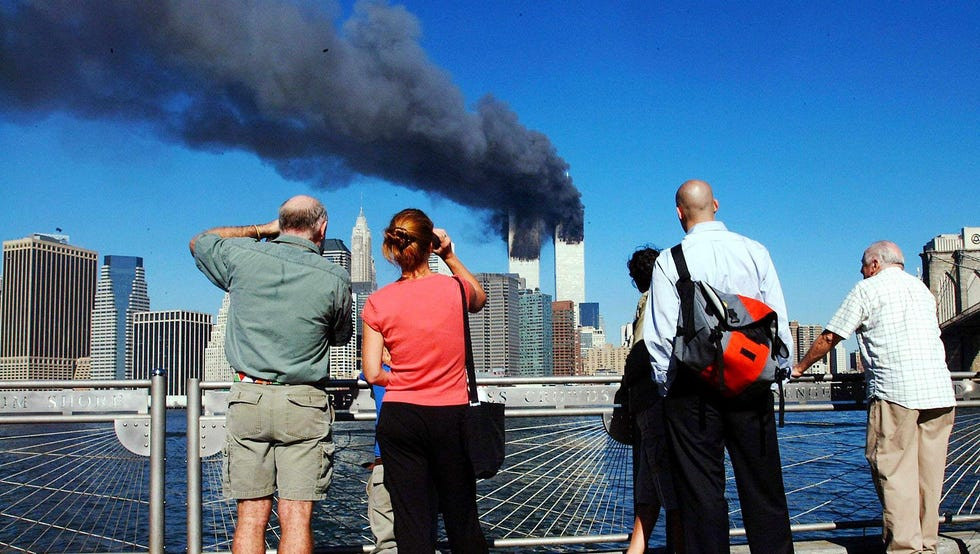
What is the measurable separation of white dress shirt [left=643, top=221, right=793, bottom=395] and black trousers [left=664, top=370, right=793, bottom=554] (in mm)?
122

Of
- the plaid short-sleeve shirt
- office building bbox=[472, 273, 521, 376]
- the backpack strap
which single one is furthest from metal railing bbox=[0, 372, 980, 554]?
office building bbox=[472, 273, 521, 376]

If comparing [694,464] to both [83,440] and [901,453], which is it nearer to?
[901,453]

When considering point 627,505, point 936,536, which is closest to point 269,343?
point 627,505

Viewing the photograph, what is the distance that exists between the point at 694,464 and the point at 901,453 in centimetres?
135

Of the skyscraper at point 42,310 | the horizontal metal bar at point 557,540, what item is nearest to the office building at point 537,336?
the skyscraper at point 42,310

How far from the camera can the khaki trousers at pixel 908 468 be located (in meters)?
3.66

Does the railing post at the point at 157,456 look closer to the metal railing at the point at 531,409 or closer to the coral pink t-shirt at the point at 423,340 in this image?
the metal railing at the point at 531,409

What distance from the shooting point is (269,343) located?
3.08 meters

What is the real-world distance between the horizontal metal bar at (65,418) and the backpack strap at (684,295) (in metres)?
2.39

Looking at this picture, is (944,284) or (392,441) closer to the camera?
(392,441)

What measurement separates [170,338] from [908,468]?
175197 mm

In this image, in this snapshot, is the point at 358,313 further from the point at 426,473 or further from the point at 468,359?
the point at 426,473

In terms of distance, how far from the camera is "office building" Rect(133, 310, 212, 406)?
6447 inches

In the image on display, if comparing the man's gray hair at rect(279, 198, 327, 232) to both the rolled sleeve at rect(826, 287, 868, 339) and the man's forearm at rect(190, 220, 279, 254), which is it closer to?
the man's forearm at rect(190, 220, 279, 254)
